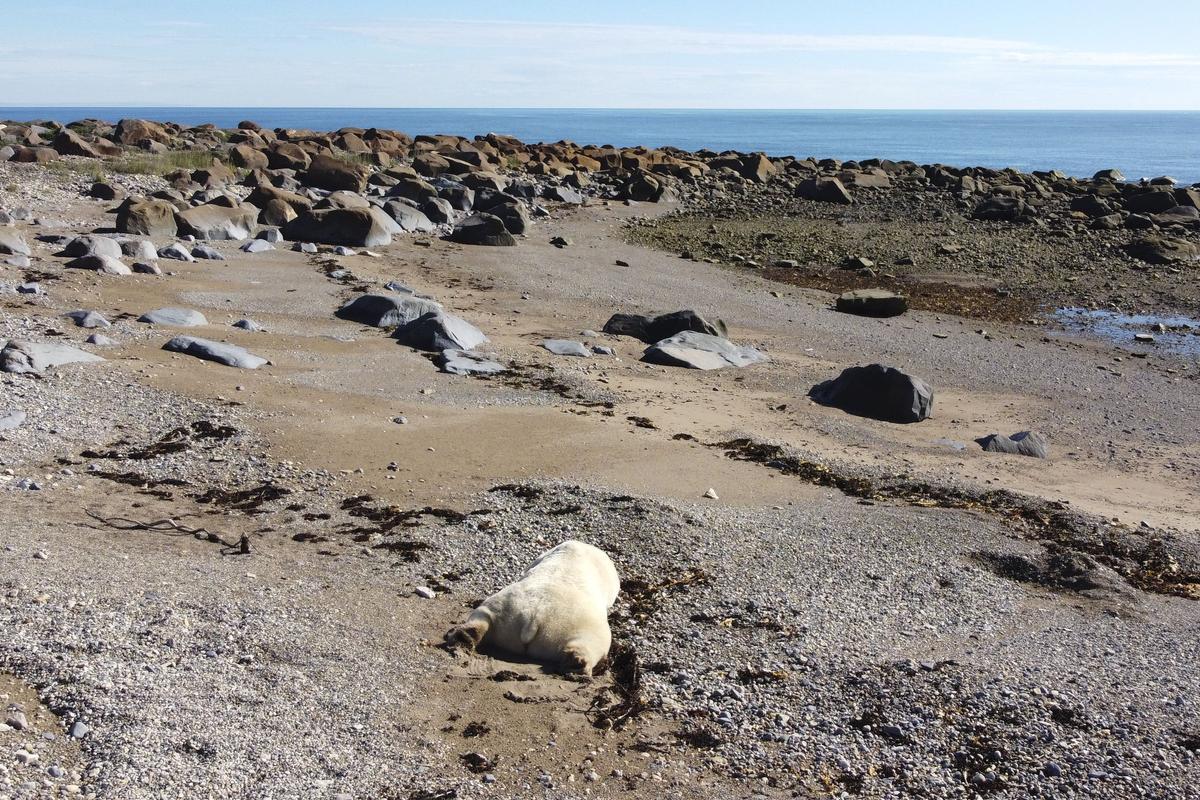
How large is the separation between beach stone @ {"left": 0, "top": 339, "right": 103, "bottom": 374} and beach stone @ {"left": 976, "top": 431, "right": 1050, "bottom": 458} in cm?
953

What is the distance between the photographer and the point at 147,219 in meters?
19.4

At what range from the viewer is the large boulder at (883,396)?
12.7 metres

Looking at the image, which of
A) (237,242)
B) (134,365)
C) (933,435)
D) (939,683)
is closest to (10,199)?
(237,242)

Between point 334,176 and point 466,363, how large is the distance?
18.0 meters

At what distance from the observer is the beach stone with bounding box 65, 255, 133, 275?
51.6 feet

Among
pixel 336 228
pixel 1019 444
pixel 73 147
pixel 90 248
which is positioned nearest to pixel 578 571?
pixel 1019 444

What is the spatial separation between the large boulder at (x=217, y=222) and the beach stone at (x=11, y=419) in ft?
37.0

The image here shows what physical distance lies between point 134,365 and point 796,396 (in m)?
7.62

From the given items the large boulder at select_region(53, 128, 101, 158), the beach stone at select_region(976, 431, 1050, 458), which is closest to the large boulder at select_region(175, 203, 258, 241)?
the large boulder at select_region(53, 128, 101, 158)

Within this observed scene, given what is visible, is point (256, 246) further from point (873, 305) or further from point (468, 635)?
point (468, 635)

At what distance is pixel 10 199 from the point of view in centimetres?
2114

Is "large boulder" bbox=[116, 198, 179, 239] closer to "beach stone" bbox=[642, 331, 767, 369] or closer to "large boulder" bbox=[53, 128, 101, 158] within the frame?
"beach stone" bbox=[642, 331, 767, 369]

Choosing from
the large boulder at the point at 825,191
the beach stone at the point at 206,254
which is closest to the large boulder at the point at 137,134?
the beach stone at the point at 206,254

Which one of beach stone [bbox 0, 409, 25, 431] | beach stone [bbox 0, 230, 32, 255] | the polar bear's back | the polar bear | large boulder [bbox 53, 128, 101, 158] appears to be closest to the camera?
the polar bear
